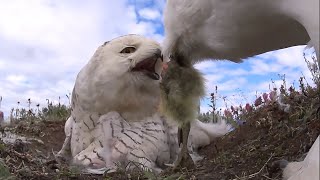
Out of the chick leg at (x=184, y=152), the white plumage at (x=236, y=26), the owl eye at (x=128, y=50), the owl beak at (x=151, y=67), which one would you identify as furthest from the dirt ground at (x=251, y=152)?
the owl eye at (x=128, y=50)

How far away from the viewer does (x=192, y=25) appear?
7.43ft

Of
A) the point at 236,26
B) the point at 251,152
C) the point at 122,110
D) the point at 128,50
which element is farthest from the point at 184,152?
the point at 128,50

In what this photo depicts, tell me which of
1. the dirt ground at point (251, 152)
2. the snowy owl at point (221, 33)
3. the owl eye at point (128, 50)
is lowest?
the dirt ground at point (251, 152)

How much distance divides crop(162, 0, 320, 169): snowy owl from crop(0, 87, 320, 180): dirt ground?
12.7 inches

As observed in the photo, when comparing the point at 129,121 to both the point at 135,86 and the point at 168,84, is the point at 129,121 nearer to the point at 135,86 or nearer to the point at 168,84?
the point at 135,86

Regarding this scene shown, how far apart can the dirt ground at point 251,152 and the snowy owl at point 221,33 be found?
1.06 ft

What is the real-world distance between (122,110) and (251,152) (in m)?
1.04

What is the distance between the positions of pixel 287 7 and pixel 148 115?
1944 millimetres

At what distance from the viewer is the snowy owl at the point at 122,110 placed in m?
3.38

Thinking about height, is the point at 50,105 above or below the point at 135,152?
above

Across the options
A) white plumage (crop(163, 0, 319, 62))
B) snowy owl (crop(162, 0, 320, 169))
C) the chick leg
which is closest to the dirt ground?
the chick leg

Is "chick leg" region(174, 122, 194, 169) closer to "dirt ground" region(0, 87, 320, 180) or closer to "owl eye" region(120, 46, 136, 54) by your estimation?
"dirt ground" region(0, 87, 320, 180)

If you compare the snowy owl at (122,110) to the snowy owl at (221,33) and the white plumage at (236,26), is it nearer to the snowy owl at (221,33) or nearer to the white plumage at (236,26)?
the snowy owl at (221,33)

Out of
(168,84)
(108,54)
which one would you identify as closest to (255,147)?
(168,84)
